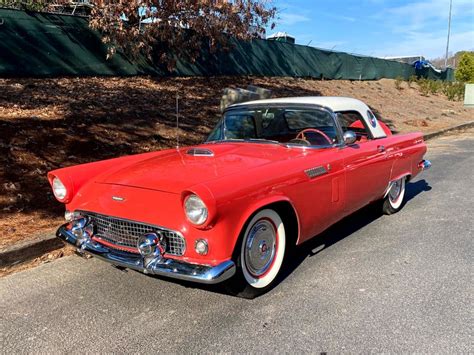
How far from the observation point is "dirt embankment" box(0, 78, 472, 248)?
203 inches

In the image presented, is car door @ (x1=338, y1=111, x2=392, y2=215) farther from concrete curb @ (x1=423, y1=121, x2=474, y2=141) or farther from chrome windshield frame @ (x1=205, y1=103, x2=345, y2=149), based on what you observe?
concrete curb @ (x1=423, y1=121, x2=474, y2=141)

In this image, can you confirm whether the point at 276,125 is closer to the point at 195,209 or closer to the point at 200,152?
the point at 200,152

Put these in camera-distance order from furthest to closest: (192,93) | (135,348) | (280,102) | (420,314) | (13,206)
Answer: (192,93)
(13,206)
(280,102)
(420,314)
(135,348)

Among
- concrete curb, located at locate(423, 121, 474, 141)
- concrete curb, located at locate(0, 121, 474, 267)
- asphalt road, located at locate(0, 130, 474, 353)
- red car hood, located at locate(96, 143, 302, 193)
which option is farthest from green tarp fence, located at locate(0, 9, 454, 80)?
asphalt road, located at locate(0, 130, 474, 353)

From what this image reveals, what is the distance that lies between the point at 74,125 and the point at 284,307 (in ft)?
18.3

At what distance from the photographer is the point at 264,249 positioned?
3383 mm

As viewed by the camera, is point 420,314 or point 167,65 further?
point 167,65

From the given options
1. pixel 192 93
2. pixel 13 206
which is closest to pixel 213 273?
pixel 13 206

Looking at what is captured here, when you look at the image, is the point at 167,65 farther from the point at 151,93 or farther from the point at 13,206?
the point at 13,206

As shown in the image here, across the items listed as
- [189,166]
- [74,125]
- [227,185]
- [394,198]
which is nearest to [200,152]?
[189,166]

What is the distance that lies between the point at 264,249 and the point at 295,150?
1.06 meters

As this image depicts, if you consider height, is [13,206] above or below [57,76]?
below

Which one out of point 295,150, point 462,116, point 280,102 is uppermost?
point 280,102

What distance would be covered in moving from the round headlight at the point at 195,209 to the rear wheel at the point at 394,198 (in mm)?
3070
